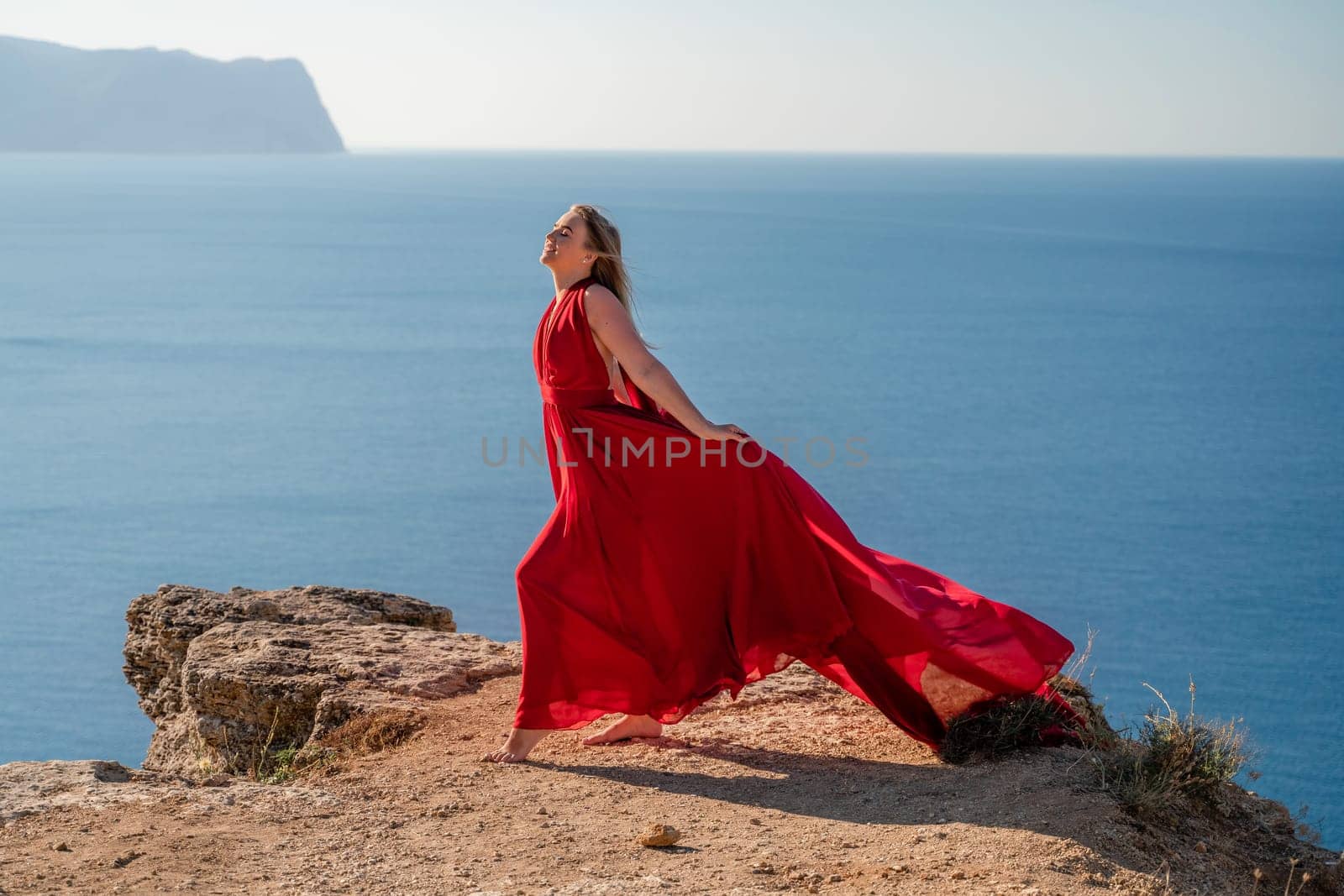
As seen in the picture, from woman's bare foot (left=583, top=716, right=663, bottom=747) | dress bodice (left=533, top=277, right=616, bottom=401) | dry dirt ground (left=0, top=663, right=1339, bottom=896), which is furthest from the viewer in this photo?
woman's bare foot (left=583, top=716, right=663, bottom=747)

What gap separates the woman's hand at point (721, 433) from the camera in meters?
4.43

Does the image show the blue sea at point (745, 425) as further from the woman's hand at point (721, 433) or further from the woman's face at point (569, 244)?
the woman's face at point (569, 244)

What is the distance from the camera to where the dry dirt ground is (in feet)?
11.4

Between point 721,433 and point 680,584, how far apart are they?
0.55m

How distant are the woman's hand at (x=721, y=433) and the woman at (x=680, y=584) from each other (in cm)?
1

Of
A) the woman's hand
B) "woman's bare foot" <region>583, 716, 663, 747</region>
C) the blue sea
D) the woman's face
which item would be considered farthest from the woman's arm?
the blue sea

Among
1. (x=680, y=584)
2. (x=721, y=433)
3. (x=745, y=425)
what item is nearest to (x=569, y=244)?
(x=721, y=433)

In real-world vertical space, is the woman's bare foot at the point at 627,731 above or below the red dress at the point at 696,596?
below

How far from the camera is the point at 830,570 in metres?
4.61

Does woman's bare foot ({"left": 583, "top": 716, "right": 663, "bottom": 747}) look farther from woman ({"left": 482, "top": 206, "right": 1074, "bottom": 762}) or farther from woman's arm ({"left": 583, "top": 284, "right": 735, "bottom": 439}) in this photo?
woman's arm ({"left": 583, "top": 284, "right": 735, "bottom": 439})

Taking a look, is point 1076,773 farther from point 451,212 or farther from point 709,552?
point 451,212

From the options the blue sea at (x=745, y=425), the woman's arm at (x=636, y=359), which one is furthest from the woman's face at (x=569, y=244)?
the blue sea at (x=745, y=425)

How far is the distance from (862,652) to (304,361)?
239ft

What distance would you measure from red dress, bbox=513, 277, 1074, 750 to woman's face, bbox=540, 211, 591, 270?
0.31 ft
